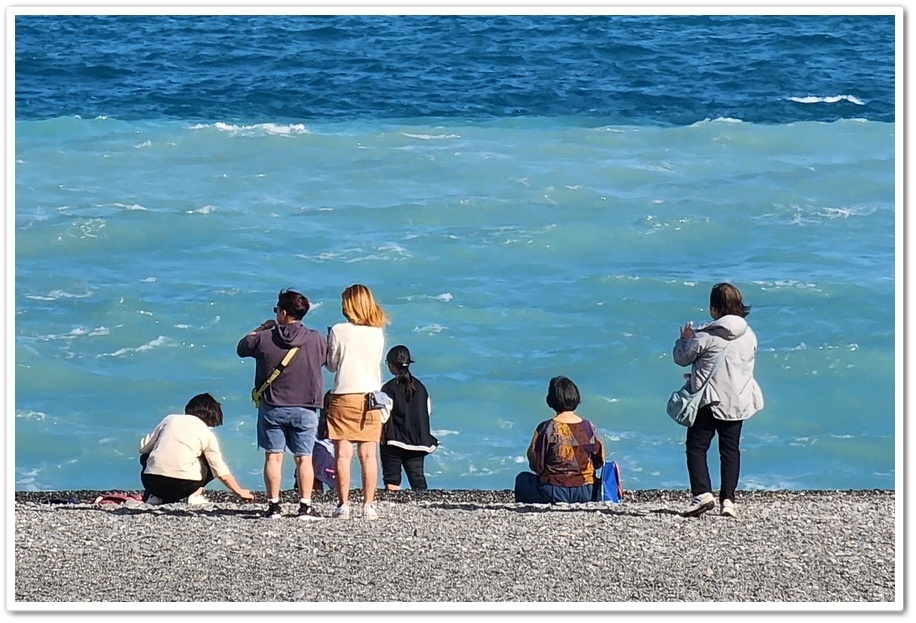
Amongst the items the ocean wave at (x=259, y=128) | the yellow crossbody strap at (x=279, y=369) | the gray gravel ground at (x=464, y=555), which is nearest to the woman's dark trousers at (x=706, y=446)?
the gray gravel ground at (x=464, y=555)

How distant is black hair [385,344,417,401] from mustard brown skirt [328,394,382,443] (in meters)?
1.31

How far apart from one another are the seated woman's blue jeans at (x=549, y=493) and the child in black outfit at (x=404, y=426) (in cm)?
119

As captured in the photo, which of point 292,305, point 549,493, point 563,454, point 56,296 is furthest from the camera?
point 56,296

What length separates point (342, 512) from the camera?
27.6 ft

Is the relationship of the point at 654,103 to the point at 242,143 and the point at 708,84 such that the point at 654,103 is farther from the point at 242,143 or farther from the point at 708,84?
the point at 242,143

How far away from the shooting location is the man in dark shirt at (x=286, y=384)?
27.4ft

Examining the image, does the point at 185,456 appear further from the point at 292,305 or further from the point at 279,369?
the point at 292,305

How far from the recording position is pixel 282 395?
8359mm

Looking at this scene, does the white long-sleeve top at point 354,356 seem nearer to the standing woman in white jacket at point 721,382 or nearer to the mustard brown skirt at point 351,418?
the mustard brown skirt at point 351,418

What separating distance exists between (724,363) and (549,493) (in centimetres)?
155

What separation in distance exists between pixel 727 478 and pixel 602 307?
13143 millimetres

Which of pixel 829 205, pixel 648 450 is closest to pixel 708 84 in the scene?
pixel 829 205

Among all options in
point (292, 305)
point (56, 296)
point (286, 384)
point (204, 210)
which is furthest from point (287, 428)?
point (204, 210)

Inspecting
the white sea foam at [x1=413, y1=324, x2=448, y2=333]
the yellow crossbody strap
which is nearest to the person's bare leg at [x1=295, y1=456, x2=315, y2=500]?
the yellow crossbody strap
